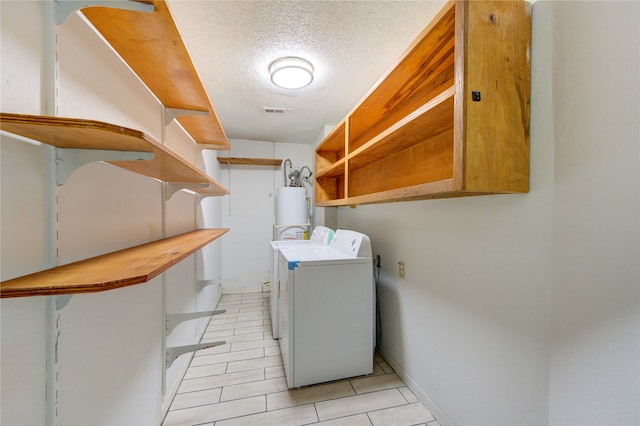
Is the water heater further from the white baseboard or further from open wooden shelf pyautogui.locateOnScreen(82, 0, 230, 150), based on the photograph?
open wooden shelf pyautogui.locateOnScreen(82, 0, 230, 150)

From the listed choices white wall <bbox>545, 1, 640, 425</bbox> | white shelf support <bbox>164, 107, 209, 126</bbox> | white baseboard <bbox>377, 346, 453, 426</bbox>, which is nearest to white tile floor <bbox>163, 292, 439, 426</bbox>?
white baseboard <bbox>377, 346, 453, 426</bbox>

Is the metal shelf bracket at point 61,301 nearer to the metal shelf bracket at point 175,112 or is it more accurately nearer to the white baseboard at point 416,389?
the metal shelf bracket at point 175,112

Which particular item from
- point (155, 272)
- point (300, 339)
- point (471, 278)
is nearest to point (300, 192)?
point (300, 339)

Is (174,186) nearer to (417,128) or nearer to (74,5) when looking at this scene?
(74,5)

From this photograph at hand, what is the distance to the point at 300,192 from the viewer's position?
344cm

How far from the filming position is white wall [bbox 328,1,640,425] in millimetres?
696

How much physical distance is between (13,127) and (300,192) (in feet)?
9.55

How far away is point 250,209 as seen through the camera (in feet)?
12.3

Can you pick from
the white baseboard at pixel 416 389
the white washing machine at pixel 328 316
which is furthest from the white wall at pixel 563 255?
the white washing machine at pixel 328 316

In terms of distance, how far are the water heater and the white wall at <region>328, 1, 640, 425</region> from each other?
7.53ft

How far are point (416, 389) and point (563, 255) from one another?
4.22 ft

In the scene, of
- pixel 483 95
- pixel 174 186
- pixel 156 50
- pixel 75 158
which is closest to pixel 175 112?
pixel 174 186

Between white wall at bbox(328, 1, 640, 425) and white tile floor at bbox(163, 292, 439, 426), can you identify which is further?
white tile floor at bbox(163, 292, 439, 426)

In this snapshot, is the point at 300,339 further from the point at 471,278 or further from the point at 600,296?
the point at 600,296
